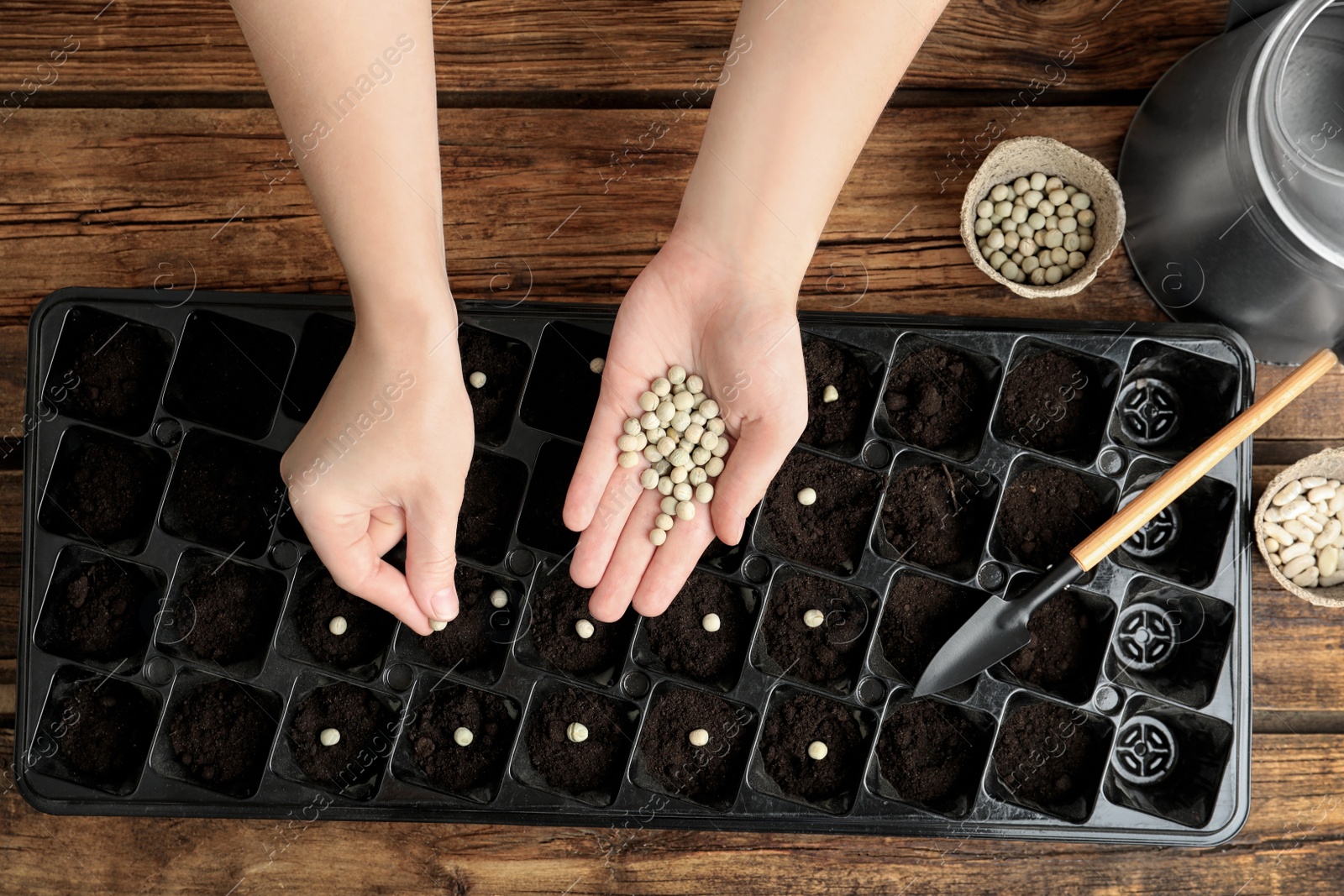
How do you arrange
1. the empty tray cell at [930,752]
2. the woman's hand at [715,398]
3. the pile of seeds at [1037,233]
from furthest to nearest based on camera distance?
the pile of seeds at [1037,233]
the empty tray cell at [930,752]
the woman's hand at [715,398]

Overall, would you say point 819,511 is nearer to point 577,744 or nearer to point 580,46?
point 577,744

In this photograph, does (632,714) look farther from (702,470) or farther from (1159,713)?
(1159,713)

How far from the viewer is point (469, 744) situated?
126cm

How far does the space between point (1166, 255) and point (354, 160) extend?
3.88 ft

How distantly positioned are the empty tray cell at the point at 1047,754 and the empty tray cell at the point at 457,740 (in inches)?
28.3

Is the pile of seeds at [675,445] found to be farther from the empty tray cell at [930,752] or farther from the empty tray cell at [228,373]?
the empty tray cell at [228,373]

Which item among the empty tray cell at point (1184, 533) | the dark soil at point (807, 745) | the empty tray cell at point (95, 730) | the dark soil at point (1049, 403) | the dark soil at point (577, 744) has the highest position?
the dark soil at point (1049, 403)

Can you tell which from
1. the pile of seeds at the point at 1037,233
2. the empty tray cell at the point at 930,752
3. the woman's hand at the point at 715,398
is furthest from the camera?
the pile of seeds at the point at 1037,233

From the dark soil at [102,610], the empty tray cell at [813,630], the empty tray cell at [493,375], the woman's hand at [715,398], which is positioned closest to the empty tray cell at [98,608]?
the dark soil at [102,610]

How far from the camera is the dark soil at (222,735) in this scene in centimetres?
125

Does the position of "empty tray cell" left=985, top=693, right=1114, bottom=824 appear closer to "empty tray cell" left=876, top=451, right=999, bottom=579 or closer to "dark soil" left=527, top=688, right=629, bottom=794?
"empty tray cell" left=876, top=451, right=999, bottom=579

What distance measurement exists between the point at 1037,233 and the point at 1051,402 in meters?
0.28

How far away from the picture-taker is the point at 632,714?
1.26 metres

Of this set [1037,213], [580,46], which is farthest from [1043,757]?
[580,46]
